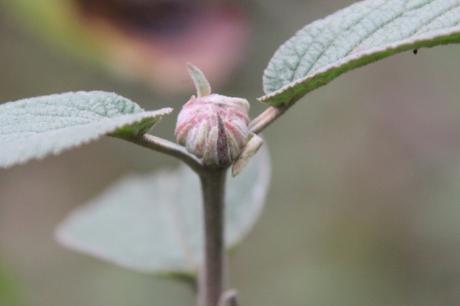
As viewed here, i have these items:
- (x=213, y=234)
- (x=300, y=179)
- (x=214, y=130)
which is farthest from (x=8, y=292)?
(x=300, y=179)

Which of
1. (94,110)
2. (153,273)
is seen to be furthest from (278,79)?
(153,273)

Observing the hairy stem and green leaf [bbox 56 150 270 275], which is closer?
the hairy stem

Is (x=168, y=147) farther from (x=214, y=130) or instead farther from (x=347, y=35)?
(x=347, y=35)

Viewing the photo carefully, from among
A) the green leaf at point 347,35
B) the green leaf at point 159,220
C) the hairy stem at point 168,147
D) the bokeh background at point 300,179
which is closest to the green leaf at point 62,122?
the hairy stem at point 168,147

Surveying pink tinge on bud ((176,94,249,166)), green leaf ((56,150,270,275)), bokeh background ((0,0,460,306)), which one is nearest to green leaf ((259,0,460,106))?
pink tinge on bud ((176,94,249,166))

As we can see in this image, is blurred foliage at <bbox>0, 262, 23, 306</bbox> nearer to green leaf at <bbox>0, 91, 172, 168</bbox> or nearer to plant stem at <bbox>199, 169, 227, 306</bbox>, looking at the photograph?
plant stem at <bbox>199, 169, 227, 306</bbox>

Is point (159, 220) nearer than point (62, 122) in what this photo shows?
No

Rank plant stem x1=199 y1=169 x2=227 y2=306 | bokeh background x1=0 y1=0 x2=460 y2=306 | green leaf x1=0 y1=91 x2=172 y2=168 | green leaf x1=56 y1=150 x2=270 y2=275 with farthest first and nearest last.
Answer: bokeh background x1=0 y1=0 x2=460 y2=306 → green leaf x1=56 y1=150 x2=270 y2=275 → plant stem x1=199 y1=169 x2=227 y2=306 → green leaf x1=0 y1=91 x2=172 y2=168
